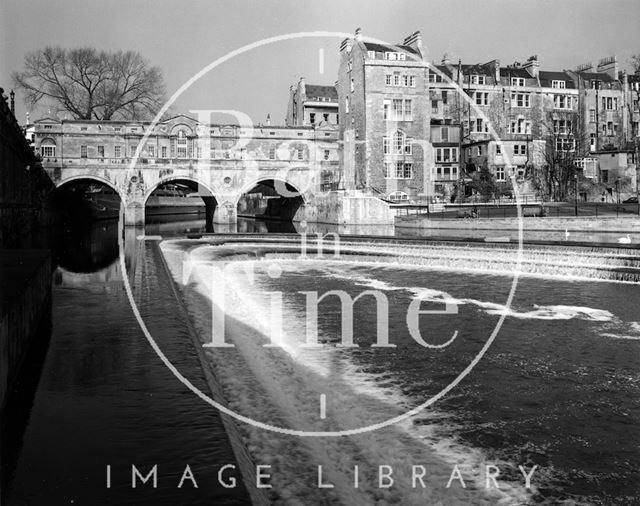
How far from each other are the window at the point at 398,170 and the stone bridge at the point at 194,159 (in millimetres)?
6019

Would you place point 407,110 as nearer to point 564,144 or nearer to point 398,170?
point 398,170

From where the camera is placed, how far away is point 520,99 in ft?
266

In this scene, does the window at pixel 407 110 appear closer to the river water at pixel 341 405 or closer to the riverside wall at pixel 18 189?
the riverside wall at pixel 18 189

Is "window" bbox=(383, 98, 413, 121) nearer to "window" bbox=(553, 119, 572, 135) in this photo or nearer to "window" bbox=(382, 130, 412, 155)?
"window" bbox=(382, 130, 412, 155)

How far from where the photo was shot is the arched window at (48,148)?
67.7m

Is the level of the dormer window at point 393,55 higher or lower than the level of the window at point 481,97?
higher

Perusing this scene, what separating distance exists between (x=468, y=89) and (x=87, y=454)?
78075 mm

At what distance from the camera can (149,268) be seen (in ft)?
71.9

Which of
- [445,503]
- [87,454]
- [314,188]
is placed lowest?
Result: [445,503]

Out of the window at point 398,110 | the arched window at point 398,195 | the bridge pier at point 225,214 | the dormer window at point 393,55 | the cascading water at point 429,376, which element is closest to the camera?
the cascading water at point 429,376

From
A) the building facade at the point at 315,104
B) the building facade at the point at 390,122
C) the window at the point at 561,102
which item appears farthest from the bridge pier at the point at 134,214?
the window at the point at 561,102

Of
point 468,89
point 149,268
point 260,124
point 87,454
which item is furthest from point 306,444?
point 468,89

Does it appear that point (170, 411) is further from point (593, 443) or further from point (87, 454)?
point (593, 443)

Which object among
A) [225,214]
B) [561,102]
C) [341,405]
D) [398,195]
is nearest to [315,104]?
[398,195]
